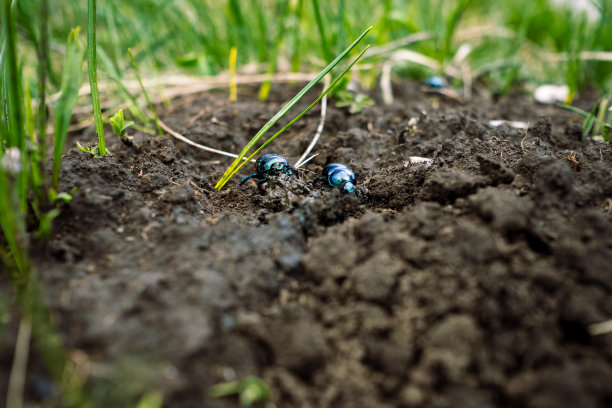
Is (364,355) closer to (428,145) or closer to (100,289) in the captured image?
(100,289)

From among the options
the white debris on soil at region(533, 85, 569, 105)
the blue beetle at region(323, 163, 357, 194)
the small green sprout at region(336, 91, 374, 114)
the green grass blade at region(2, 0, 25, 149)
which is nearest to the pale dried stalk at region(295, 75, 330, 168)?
the small green sprout at region(336, 91, 374, 114)

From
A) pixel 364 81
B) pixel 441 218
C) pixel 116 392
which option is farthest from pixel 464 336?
pixel 364 81

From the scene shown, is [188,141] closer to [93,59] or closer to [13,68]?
[93,59]

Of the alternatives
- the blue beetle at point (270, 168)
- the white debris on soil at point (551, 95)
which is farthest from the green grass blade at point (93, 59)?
the white debris on soil at point (551, 95)

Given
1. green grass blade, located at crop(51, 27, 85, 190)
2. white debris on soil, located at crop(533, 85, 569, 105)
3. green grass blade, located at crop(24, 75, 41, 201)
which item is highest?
green grass blade, located at crop(51, 27, 85, 190)

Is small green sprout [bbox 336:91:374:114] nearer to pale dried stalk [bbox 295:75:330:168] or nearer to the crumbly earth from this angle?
pale dried stalk [bbox 295:75:330:168]

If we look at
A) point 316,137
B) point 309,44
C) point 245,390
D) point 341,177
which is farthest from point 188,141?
point 309,44
